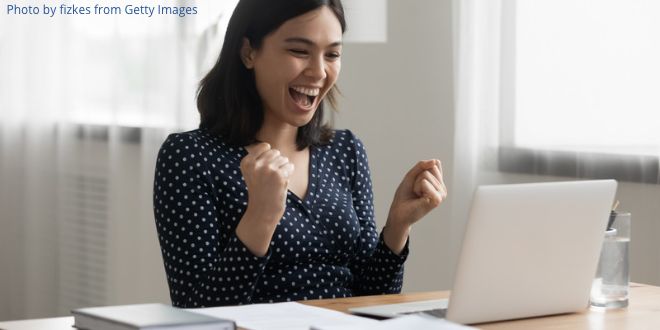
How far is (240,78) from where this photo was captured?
2123 millimetres

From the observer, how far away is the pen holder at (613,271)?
5.87ft

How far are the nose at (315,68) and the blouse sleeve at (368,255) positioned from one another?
253 millimetres

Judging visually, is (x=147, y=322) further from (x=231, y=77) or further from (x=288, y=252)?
(x=231, y=77)

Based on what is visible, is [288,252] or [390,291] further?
[390,291]

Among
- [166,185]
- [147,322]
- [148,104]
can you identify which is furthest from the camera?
[148,104]

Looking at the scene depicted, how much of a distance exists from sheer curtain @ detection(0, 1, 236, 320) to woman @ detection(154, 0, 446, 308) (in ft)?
5.11

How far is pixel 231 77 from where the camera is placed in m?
2.12

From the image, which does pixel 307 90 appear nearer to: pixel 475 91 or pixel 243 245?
pixel 243 245

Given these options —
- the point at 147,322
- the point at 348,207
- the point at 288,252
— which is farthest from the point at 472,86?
the point at 147,322

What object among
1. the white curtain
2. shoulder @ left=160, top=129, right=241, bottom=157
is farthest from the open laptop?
the white curtain

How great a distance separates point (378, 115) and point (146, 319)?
210cm

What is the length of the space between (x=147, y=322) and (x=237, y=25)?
881mm

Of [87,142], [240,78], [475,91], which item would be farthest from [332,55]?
[87,142]

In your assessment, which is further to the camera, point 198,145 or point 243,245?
point 198,145
